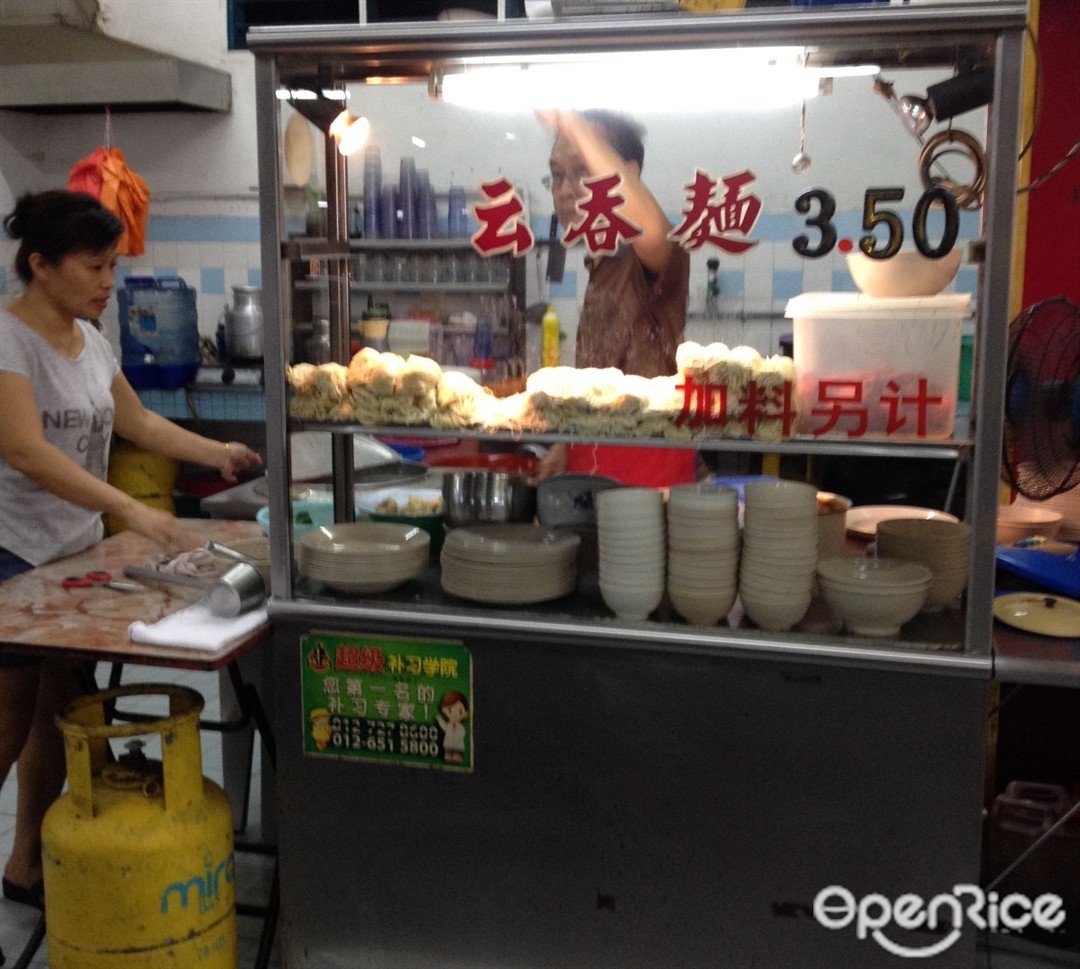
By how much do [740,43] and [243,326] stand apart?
4.03 m

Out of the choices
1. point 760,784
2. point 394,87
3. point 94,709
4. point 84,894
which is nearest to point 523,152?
point 394,87

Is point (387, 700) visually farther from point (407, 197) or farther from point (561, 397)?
point (407, 197)

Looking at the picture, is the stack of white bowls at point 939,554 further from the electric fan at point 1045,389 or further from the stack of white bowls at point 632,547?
the stack of white bowls at point 632,547

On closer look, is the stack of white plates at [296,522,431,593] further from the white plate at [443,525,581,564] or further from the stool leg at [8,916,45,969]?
the stool leg at [8,916,45,969]

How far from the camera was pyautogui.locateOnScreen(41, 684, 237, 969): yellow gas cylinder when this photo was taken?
6.70 feet

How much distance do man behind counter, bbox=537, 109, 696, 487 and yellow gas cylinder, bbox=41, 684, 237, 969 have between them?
1.13 metres

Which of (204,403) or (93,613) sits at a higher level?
(204,403)

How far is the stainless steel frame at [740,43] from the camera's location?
1.79 metres

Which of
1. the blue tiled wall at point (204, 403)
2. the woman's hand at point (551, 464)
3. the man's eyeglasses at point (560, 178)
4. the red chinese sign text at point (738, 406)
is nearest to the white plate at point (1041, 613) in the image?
the red chinese sign text at point (738, 406)

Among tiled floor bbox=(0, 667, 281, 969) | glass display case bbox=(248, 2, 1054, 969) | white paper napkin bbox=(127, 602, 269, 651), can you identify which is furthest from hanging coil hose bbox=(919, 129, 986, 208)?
tiled floor bbox=(0, 667, 281, 969)

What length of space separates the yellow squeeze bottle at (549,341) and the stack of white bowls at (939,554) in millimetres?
786

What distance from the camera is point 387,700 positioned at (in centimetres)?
219

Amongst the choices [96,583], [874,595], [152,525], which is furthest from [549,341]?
[96,583]

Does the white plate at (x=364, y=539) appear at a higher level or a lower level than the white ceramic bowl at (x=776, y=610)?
higher
